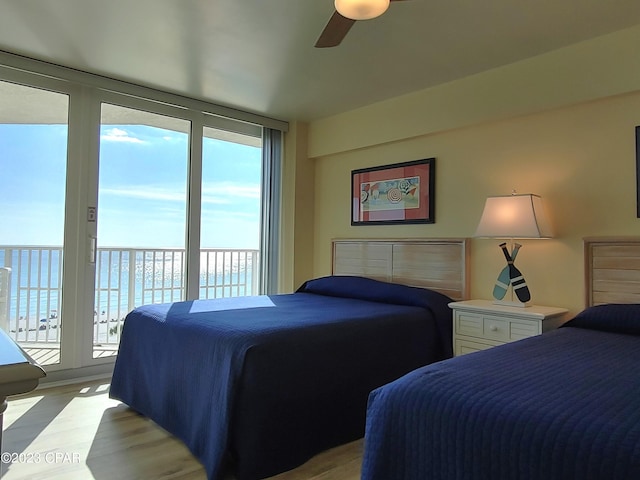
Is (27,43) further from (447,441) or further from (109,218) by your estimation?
(447,441)

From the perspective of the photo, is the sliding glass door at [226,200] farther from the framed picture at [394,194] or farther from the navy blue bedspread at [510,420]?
the navy blue bedspread at [510,420]

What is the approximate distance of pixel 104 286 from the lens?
167 inches

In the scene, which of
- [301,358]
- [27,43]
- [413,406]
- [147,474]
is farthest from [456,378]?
[27,43]

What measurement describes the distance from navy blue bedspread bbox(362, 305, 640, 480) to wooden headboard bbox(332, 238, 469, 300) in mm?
1758

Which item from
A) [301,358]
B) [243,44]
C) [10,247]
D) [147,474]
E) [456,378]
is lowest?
[147,474]

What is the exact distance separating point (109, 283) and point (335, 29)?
3.24 metres

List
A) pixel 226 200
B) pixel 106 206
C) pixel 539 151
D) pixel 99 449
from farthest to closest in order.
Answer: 1. pixel 226 200
2. pixel 106 206
3. pixel 539 151
4. pixel 99 449

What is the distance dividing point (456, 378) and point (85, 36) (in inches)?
113

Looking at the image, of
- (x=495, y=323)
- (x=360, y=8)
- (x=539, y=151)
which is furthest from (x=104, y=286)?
(x=539, y=151)

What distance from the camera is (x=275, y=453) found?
82.4 inches

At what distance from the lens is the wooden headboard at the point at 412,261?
3.45m

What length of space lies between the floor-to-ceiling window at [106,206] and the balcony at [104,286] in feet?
0.04

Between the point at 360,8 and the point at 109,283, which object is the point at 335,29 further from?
the point at 109,283

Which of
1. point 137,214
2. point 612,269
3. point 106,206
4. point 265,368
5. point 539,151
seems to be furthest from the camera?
point 137,214
